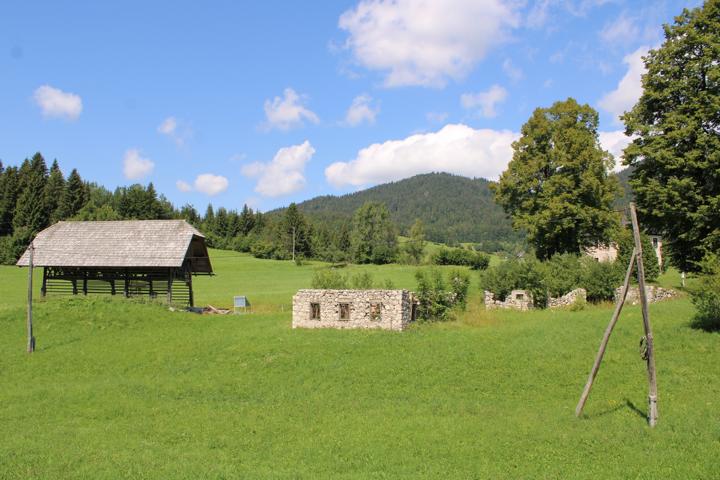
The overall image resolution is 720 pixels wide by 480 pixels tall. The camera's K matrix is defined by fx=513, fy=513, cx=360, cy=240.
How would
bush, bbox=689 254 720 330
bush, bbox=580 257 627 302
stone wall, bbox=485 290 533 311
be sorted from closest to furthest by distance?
bush, bbox=689 254 720 330, bush, bbox=580 257 627 302, stone wall, bbox=485 290 533 311

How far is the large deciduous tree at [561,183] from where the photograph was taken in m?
38.2

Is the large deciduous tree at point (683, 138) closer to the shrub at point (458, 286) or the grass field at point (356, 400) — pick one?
the grass field at point (356, 400)

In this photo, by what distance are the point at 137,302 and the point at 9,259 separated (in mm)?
58937

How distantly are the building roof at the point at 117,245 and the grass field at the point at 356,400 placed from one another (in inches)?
253

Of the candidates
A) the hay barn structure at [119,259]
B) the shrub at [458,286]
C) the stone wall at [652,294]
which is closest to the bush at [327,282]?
the shrub at [458,286]

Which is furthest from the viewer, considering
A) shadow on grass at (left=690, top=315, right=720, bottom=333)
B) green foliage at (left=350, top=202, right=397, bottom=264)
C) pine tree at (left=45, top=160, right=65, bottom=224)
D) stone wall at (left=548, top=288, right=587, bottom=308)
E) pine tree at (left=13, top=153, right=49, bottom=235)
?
green foliage at (left=350, top=202, right=397, bottom=264)

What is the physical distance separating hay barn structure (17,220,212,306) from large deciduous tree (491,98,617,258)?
26.1m

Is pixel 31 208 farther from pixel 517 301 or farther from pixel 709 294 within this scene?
pixel 709 294

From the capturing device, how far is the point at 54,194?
95.7m

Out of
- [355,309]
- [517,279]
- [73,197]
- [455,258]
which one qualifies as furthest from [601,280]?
[73,197]

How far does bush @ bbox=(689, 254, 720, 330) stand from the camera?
67.3 feet

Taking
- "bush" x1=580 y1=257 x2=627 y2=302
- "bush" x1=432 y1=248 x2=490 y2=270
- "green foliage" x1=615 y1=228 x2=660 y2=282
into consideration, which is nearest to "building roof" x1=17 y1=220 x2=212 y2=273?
"bush" x1=580 y1=257 x2=627 y2=302

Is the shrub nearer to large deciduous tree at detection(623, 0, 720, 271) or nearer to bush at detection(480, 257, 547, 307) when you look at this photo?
bush at detection(480, 257, 547, 307)

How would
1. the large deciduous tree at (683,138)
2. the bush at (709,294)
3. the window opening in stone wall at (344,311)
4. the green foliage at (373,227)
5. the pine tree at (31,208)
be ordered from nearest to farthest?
the bush at (709,294) → the large deciduous tree at (683,138) → the window opening in stone wall at (344,311) → the pine tree at (31,208) → the green foliage at (373,227)
